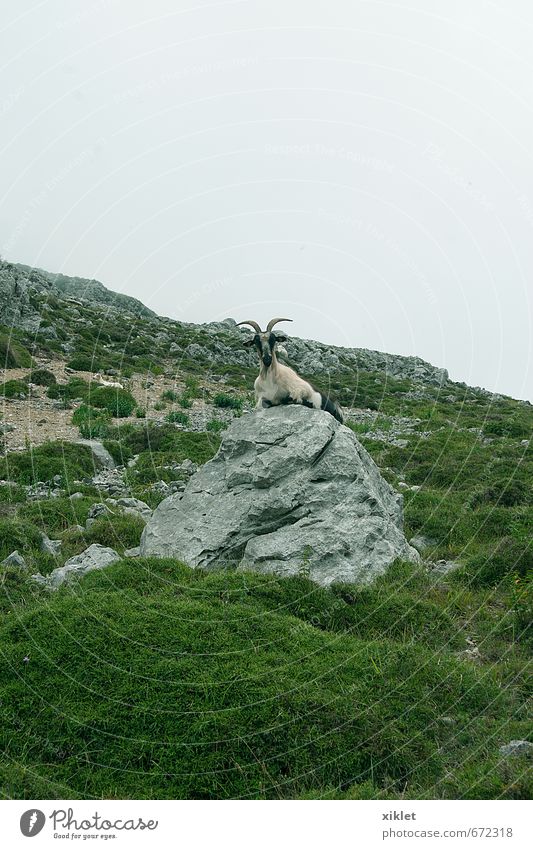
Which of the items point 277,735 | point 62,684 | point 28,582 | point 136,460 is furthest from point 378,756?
point 136,460

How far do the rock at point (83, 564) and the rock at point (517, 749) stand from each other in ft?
21.3

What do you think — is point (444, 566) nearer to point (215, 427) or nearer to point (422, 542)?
point (422, 542)

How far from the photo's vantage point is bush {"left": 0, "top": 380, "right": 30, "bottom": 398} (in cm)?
2794

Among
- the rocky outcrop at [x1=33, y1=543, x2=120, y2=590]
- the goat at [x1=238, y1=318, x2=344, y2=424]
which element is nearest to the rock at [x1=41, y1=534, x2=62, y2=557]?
the rocky outcrop at [x1=33, y1=543, x2=120, y2=590]

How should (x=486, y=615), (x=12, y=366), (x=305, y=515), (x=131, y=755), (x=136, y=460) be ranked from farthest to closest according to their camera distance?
(x=12, y=366) < (x=136, y=460) < (x=305, y=515) < (x=486, y=615) < (x=131, y=755)

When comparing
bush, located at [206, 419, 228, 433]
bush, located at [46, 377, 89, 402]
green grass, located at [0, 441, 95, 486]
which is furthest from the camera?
bush, located at [46, 377, 89, 402]

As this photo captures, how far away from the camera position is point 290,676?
881cm

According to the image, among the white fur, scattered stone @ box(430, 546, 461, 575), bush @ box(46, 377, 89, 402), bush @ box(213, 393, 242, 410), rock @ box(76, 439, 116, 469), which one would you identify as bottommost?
rock @ box(76, 439, 116, 469)

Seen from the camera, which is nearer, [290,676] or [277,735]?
[277,735]

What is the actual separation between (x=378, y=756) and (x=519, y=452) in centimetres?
1896

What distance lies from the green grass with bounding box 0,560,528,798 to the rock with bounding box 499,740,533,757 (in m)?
0.19

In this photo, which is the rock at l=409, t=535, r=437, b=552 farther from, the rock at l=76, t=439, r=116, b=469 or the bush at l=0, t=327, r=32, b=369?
the bush at l=0, t=327, r=32, b=369

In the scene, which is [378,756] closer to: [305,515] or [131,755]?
[131,755]

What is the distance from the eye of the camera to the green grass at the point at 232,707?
7582 mm
